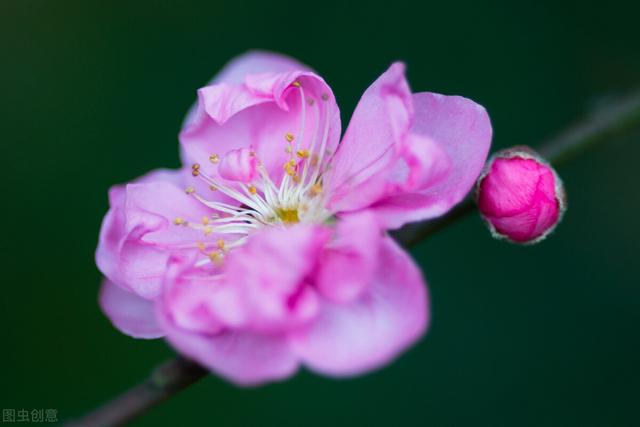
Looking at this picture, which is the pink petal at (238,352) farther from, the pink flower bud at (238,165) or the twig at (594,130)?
the twig at (594,130)

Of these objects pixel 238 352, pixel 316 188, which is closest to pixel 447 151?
pixel 316 188

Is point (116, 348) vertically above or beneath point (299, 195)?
beneath

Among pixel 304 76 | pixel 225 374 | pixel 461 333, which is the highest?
pixel 304 76

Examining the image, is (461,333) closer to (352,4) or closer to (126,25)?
(352,4)

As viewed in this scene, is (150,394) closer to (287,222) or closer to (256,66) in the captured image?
(287,222)

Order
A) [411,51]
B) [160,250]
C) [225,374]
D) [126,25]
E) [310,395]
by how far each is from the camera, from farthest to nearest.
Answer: [126,25]
[411,51]
[310,395]
[160,250]
[225,374]

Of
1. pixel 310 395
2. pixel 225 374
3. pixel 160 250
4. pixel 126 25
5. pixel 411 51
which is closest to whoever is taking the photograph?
pixel 225 374

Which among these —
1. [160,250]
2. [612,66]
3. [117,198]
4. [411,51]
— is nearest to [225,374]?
[160,250]

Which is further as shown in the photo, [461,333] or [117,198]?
[461,333]
